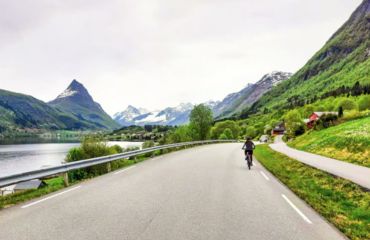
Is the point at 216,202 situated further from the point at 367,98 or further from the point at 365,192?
the point at 367,98

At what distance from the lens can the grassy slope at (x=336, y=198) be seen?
753cm

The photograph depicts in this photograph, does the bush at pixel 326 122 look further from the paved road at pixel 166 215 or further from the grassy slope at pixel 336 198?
the paved road at pixel 166 215

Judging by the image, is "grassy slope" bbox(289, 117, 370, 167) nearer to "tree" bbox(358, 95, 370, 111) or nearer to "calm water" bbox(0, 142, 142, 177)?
"calm water" bbox(0, 142, 142, 177)

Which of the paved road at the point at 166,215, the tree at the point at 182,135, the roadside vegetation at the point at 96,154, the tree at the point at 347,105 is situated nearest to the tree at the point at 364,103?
the tree at the point at 347,105

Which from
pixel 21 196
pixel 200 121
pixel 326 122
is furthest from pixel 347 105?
pixel 21 196

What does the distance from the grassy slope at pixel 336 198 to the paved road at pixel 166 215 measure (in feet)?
1.11

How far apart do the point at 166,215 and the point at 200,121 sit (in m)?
81.9

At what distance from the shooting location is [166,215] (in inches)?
309

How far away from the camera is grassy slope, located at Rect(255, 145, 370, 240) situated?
753 cm

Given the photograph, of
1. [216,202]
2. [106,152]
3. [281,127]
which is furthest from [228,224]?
[281,127]

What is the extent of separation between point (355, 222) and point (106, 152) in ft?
85.2

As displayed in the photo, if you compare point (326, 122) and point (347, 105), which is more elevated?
point (347, 105)

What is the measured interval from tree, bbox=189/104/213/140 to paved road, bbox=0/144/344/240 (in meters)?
76.8

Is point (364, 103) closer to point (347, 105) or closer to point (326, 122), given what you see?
point (347, 105)
